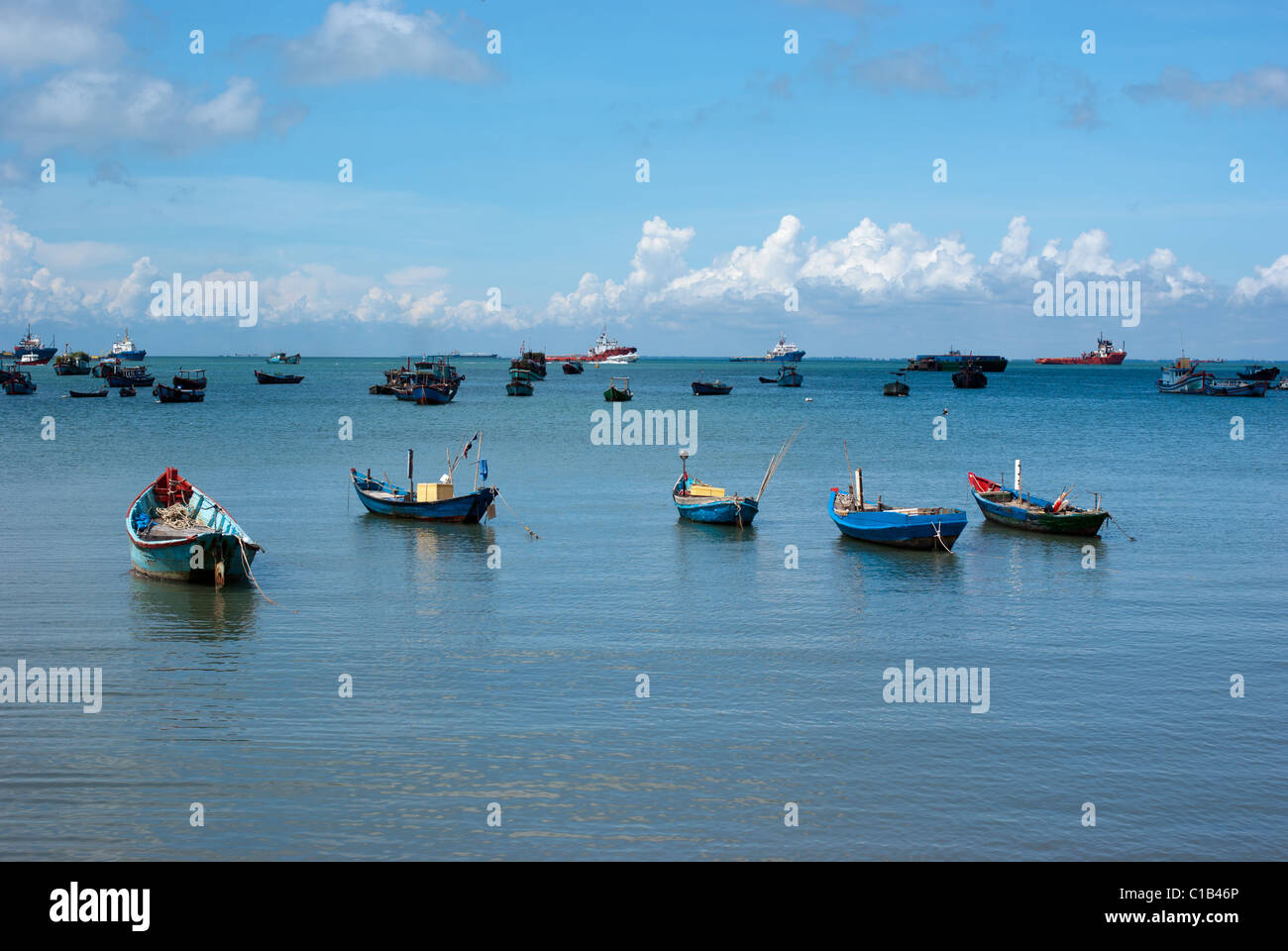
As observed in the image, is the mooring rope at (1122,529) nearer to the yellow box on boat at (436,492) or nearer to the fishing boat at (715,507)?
the fishing boat at (715,507)

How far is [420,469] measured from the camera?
63.9 meters

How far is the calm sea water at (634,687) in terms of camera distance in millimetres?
16578

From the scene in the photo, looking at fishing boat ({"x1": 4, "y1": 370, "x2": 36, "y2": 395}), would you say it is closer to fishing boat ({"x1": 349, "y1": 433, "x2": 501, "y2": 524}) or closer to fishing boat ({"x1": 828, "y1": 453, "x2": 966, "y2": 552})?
fishing boat ({"x1": 349, "y1": 433, "x2": 501, "y2": 524})

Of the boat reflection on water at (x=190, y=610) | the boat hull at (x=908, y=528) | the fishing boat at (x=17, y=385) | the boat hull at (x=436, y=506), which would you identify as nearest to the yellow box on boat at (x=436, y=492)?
the boat hull at (x=436, y=506)

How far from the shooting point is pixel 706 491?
149ft

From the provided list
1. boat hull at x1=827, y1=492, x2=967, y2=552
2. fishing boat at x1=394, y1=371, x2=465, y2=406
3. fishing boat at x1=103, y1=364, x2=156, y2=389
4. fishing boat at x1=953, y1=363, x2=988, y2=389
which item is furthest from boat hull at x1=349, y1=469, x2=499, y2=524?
fishing boat at x1=953, y1=363, x2=988, y2=389

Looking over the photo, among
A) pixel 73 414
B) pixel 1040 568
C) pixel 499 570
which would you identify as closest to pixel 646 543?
pixel 499 570

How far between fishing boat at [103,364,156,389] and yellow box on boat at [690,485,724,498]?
11156 centimetres

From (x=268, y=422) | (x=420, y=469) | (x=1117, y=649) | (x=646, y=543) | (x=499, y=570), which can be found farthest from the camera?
(x=268, y=422)

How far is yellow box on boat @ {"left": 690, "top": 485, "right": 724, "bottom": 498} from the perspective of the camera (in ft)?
148

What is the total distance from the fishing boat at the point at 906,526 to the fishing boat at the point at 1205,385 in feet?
429

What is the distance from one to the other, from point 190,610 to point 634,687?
43.8ft
